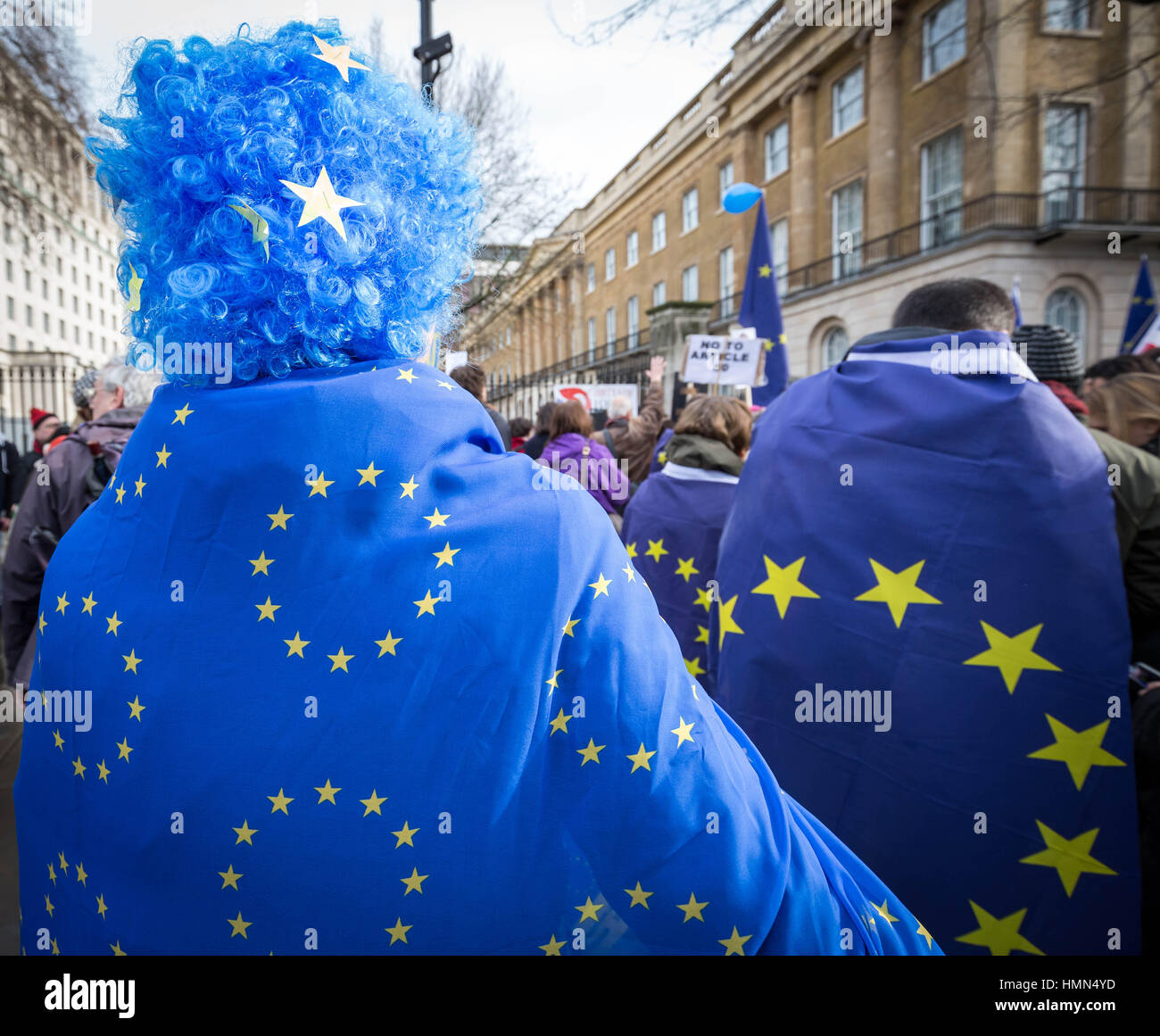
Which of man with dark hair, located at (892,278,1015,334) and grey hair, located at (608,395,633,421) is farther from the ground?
grey hair, located at (608,395,633,421)

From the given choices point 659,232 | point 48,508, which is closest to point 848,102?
point 659,232

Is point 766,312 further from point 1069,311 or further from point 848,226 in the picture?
point 848,226

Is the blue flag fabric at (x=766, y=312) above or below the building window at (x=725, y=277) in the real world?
below

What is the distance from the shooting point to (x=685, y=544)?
3.78m

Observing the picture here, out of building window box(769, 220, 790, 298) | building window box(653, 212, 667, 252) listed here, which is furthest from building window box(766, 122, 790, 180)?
building window box(653, 212, 667, 252)

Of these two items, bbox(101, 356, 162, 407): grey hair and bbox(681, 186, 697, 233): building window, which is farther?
bbox(681, 186, 697, 233): building window

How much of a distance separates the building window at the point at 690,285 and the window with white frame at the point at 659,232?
2.11m

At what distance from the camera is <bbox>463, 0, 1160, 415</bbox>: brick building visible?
1673cm

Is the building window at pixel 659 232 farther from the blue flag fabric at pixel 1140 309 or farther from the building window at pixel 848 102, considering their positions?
the blue flag fabric at pixel 1140 309

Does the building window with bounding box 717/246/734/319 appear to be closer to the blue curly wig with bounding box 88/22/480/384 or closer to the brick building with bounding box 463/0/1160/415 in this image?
the brick building with bounding box 463/0/1160/415

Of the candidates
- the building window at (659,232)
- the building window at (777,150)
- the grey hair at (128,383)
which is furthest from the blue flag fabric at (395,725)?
the building window at (659,232)

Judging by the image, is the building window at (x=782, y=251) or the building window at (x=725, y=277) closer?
the building window at (x=782, y=251)

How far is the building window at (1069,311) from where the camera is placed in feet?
60.4

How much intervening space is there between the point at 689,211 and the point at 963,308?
30432 millimetres
